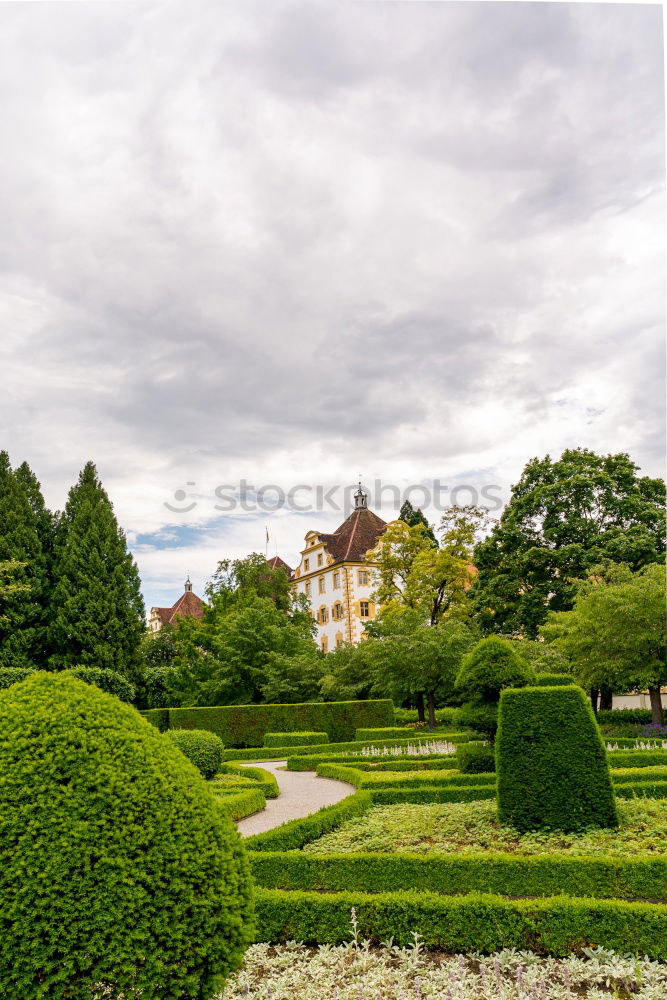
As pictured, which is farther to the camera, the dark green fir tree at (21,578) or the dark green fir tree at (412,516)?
the dark green fir tree at (412,516)

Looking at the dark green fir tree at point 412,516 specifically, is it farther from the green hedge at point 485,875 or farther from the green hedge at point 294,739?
the green hedge at point 485,875

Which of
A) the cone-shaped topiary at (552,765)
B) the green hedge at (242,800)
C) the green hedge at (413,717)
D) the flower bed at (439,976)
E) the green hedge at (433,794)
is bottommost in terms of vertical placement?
the green hedge at (413,717)

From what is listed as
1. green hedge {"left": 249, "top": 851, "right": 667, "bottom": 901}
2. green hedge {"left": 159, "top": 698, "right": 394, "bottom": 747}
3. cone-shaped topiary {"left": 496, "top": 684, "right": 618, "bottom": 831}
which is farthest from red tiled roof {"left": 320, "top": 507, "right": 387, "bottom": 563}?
green hedge {"left": 249, "top": 851, "right": 667, "bottom": 901}

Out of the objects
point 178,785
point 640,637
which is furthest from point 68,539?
point 178,785

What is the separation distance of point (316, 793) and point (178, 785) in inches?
429

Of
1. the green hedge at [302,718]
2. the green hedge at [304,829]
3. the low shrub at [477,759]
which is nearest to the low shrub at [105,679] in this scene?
the green hedge at [302,718]

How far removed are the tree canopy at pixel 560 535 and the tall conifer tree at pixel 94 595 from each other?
1483 cm

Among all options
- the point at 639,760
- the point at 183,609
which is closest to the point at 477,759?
the point at 639,760

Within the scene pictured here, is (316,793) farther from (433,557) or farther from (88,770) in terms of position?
(433,557)

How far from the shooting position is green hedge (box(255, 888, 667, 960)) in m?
4.78

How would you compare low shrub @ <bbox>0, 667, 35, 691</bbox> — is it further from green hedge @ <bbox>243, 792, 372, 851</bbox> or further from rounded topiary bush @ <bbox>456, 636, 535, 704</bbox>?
rounded topiary bush @ <bbox>456, 636, 535, 704</bbox>

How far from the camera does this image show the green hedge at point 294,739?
2219cm

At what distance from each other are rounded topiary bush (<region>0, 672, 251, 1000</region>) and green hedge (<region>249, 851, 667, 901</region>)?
9.73 feet

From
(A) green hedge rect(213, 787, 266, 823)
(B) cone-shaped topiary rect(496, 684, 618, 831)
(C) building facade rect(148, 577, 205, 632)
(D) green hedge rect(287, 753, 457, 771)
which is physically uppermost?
(C) building facade rect(148, 577, 205, 632)
